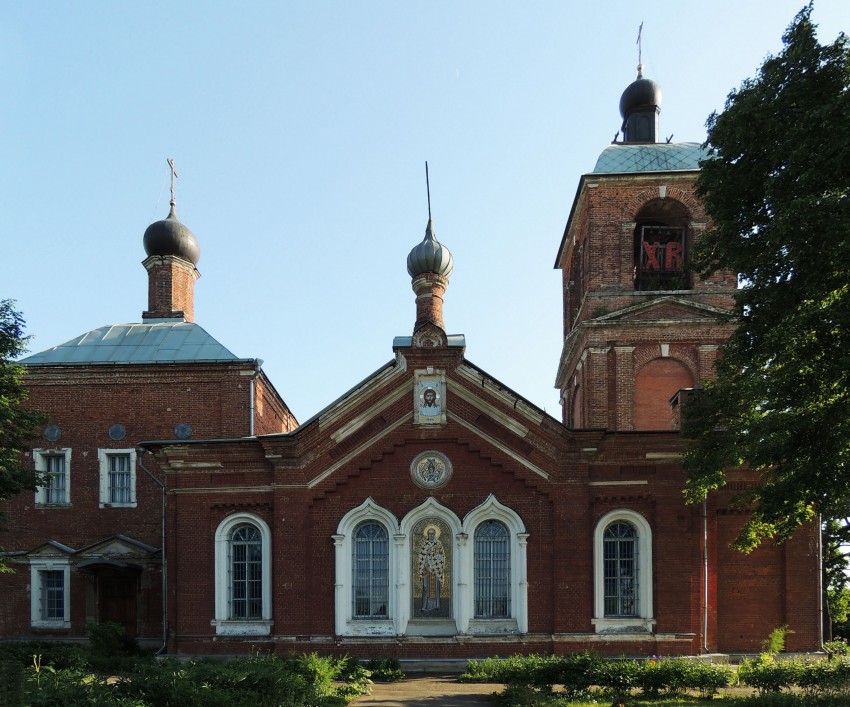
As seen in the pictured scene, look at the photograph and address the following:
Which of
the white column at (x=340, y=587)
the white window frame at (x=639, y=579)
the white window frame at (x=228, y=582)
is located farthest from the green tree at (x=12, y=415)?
the white window frame at (x=639, y=579)

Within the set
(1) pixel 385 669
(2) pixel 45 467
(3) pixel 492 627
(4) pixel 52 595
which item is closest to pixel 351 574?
(1) pixel 385 669

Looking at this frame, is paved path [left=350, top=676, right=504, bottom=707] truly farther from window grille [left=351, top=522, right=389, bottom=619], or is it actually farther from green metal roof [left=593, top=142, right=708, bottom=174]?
green metal roof [left=593, top=142, right=708, bottom=174]

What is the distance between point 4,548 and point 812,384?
2007 centimetres

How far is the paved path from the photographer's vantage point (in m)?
15.8

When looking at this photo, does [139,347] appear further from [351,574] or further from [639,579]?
[639,579]

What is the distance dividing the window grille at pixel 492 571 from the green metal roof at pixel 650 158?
35.6 feet

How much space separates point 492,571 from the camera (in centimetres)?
2009

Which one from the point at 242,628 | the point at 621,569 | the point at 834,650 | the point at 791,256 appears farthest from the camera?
the point at 834,650

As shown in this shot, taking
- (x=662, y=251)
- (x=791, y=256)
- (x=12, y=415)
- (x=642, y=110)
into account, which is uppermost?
(x=642, y=110)

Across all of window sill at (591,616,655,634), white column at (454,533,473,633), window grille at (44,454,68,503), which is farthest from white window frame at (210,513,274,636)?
window grille at (44,454,68,503)

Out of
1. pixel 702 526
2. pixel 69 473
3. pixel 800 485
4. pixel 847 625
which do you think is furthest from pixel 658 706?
pixel 847 625

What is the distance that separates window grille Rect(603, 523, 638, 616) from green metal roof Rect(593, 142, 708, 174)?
10397mm

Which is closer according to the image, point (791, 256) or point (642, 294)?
point (791, 256)

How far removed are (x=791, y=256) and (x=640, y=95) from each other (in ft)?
48.6
